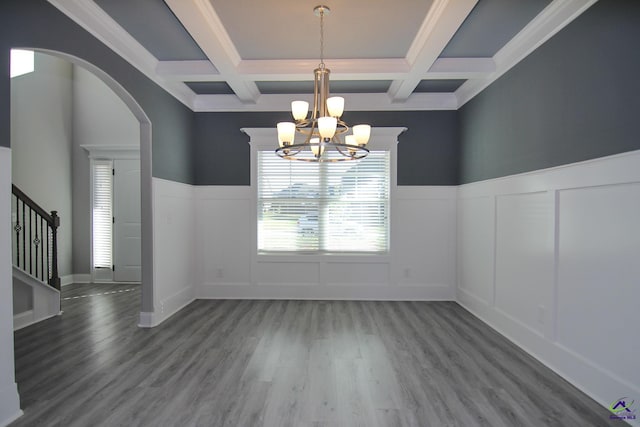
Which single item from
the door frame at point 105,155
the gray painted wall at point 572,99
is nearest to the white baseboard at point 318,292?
the gray painted wall at point 572,99

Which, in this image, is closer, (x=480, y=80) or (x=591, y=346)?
(x=591, y=346)

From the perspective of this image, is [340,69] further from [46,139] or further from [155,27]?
[46,139]

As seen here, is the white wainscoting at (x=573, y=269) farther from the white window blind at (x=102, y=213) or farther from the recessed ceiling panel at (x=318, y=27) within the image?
the white window blind at (x=102, y=213)

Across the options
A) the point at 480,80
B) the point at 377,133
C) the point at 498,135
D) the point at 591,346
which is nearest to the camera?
the point at 591,346

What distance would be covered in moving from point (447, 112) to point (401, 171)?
43.0 inches

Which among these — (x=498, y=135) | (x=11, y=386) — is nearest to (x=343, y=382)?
(x=11, y=386)

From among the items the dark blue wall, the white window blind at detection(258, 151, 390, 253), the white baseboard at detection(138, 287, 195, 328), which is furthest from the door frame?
the white window blind at detection(258, 151, 390, 253)

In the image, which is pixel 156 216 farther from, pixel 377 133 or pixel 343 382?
pixel 377 133

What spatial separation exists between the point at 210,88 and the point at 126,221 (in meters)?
3.00

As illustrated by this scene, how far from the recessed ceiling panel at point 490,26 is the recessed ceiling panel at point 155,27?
262 cm

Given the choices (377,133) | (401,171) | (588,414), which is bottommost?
(588,414)

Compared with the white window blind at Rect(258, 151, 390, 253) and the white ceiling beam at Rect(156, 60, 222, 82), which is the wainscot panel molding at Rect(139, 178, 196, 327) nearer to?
the white window blind at Rect(258, 151, 390, 253)

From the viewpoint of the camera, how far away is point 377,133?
5156mm

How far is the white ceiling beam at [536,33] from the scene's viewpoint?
108 inches
